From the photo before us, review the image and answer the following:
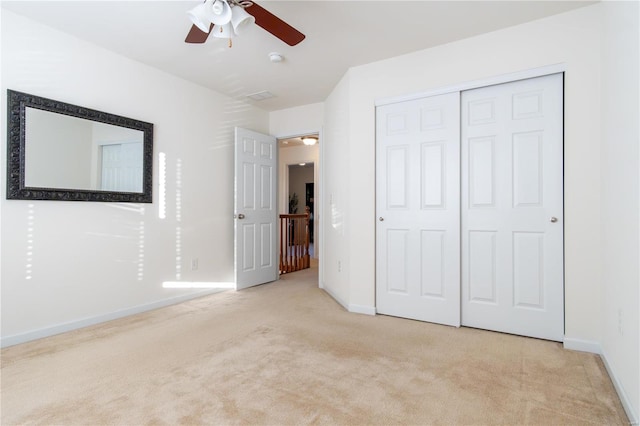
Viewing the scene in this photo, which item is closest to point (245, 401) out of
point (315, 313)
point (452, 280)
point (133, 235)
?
point (315, 313)

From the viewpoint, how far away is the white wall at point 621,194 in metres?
1.61

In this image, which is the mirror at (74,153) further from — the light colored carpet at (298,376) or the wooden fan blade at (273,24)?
the wooden fan blade at (273,24)

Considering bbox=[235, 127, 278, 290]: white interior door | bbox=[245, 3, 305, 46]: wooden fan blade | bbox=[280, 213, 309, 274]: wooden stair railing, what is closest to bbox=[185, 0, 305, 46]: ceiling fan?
bbox=[245, 3, 305, 46]: wooden fan blade

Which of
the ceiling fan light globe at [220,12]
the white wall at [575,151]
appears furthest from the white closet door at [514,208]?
the ceiling fan light globe at [220,12]

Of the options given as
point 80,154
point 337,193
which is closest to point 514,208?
point 337,193

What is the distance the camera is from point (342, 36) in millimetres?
2834

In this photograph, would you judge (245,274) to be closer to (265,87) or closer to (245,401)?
(265,87)

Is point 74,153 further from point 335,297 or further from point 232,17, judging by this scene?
point 335,297

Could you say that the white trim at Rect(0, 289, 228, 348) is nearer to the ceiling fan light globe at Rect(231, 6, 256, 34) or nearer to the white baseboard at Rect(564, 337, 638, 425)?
the ceiling fan light globe at Rect(231, 6, 256, 34)

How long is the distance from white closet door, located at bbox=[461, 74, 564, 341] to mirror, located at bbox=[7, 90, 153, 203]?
3.14 m

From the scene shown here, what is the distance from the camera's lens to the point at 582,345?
2398 millimetres

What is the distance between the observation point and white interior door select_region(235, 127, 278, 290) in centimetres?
437

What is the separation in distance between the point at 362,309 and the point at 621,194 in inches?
87.8

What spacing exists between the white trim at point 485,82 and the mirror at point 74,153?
8.11ft
